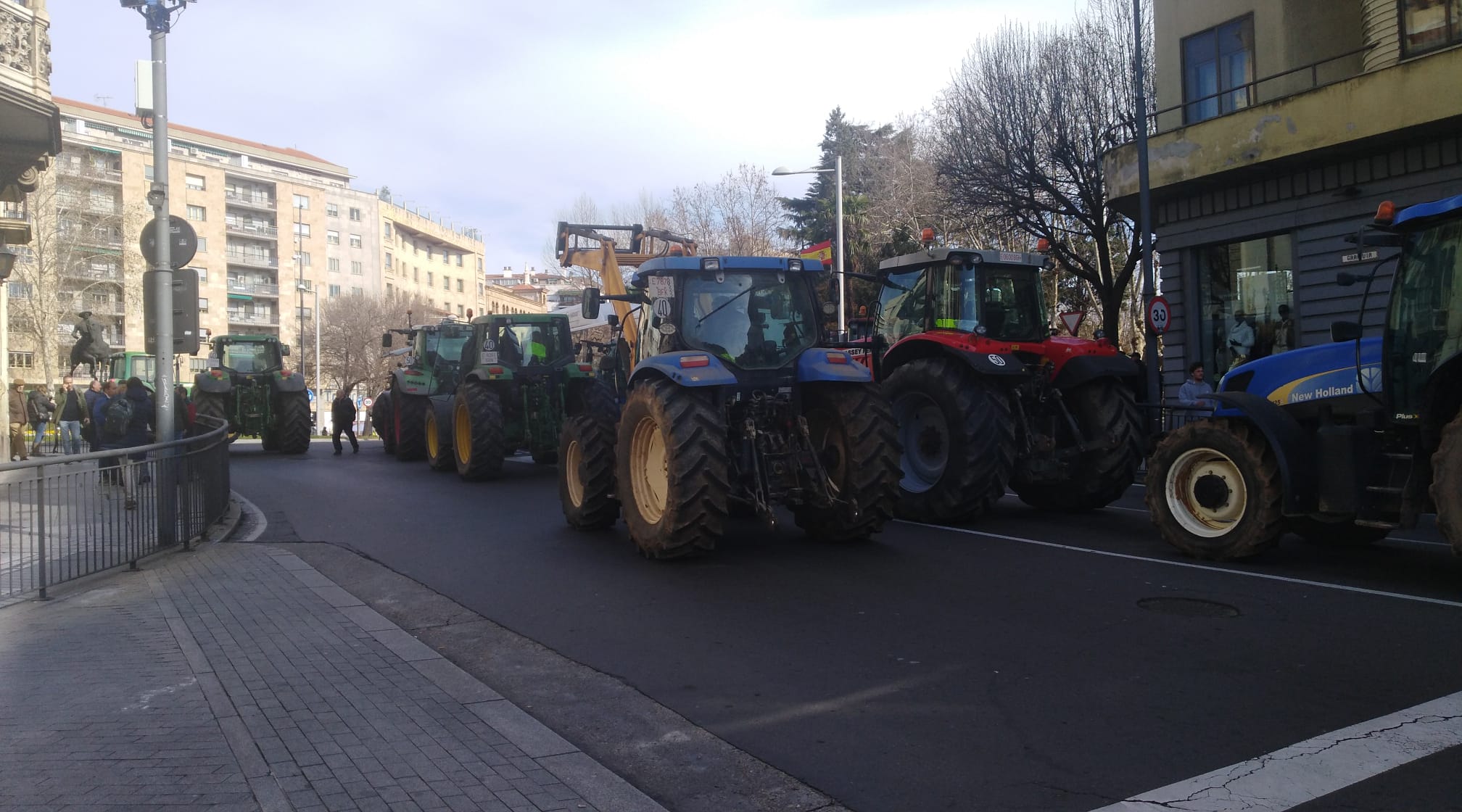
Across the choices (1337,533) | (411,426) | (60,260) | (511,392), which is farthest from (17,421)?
(1337,533)

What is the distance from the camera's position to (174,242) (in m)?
10.6

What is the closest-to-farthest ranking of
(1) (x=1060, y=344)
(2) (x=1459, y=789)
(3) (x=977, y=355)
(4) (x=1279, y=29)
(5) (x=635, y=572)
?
(2) (x=1459, y=789) < (5) (x=635, y=572) < (3) (x=977, y=355) < (1) (x=1060, y=344) < (4) (x=1279, y=29)

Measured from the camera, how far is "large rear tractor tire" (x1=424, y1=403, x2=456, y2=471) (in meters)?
17.1

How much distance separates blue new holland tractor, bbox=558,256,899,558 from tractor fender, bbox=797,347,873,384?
1 cm

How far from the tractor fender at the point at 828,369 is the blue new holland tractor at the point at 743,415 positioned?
0.01 meters

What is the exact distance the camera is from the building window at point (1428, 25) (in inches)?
585

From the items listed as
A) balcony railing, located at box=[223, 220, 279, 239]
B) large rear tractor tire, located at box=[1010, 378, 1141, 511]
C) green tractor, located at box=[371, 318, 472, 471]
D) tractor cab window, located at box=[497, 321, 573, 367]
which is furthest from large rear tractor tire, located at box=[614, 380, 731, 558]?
balcony railing, located at box=[223, 220, 279, 239]

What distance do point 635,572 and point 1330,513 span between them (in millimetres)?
5067

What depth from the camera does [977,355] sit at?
10141mm

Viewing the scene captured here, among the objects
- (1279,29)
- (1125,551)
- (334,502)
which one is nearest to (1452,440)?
(1125,551)

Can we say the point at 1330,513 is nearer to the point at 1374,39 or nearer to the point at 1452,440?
the point at 1452,440

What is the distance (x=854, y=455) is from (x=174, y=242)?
723 centimetres

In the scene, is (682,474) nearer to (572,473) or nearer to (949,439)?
(572,473)

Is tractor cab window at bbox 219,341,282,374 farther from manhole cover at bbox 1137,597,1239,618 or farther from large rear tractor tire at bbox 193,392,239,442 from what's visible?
manhole cover at bbox 1137,597,1239,618
